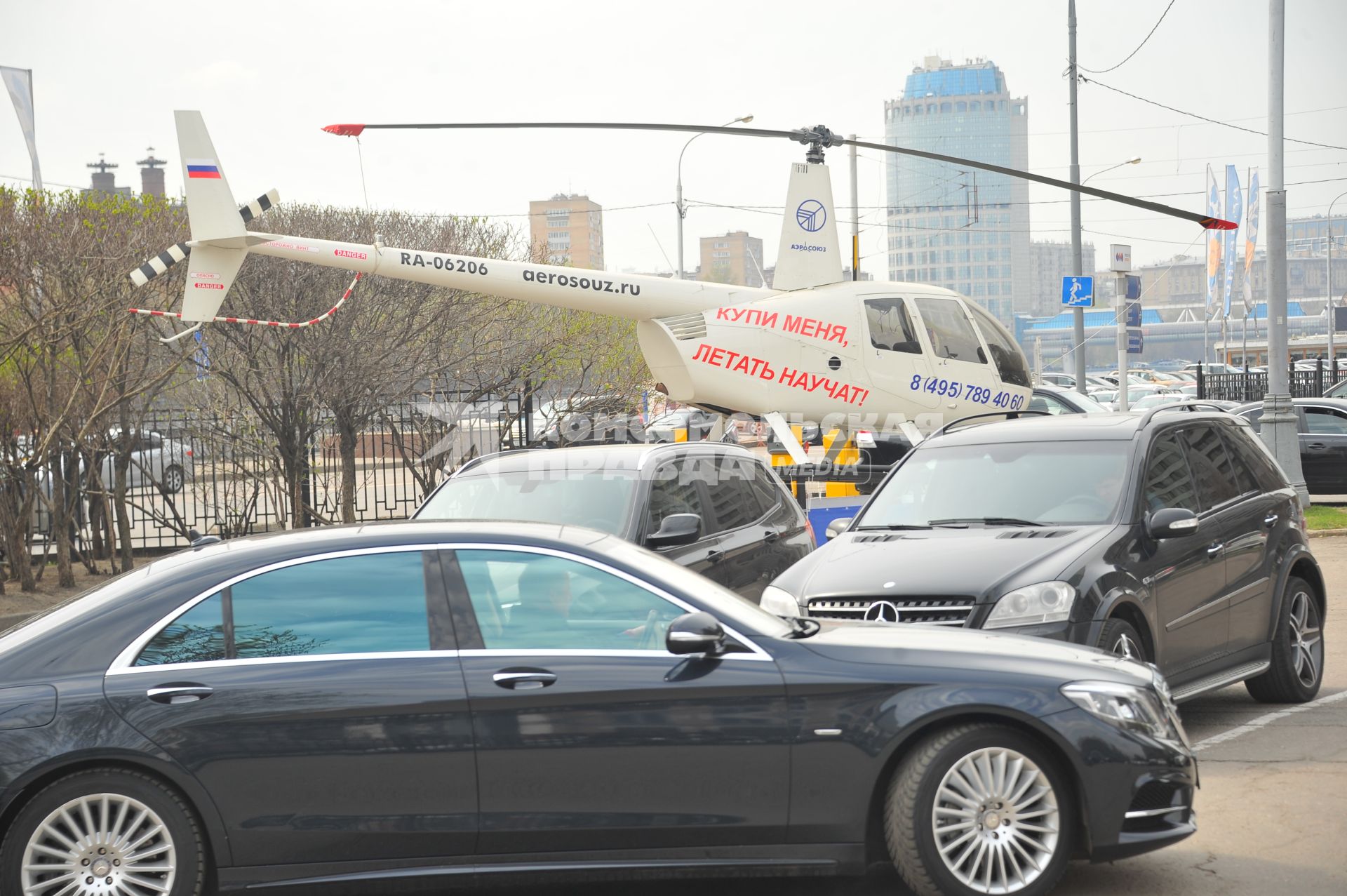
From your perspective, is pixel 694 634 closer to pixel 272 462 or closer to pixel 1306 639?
pixel 1306 639

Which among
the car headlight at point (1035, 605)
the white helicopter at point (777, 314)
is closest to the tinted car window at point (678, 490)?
the car headlight at point (1035, 605)

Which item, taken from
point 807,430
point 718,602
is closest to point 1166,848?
point 718,602

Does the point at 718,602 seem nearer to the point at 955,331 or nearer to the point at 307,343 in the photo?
the point at 955,331

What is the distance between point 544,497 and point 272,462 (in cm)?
1166

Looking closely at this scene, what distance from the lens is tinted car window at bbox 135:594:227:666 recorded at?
15.5 feet

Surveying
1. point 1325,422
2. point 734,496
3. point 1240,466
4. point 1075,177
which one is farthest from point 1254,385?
point 734,496

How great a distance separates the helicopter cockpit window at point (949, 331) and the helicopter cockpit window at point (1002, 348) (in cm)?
20

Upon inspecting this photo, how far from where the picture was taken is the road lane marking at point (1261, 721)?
7.32 metres

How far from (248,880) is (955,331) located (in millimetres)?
13931

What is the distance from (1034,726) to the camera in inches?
184

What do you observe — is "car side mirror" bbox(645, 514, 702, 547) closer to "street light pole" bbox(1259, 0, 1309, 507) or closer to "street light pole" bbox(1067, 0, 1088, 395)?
"street light pole" bbox(1259, 0, 1309, 507)

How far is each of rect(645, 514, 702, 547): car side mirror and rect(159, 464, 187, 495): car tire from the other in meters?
11.9

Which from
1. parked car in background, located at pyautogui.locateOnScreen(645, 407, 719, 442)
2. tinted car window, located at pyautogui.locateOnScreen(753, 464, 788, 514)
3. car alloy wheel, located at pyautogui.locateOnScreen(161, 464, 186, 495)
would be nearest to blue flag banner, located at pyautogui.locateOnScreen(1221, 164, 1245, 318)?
parked car in background, located at pyautogui.locateOnScreen(645, 407, 719, 442)

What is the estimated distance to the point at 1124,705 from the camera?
4.79 meters
